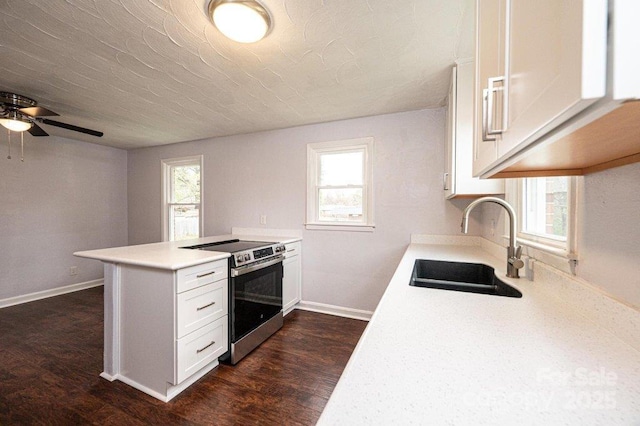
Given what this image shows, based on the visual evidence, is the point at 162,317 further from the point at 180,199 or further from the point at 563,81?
the point at 180,199

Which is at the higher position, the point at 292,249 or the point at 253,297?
the point at 292,249

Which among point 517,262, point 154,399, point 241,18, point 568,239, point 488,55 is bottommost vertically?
point 154,399

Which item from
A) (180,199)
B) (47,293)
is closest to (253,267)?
(180,199)

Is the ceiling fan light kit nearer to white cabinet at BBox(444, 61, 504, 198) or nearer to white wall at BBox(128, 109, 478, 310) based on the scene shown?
white wall at BBox(128, 109, 478, 310)

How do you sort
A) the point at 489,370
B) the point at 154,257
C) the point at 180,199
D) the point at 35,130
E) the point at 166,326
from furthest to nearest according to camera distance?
the point at 180,199
the point at 35,130
the point at 154,257
the point at 166,326
the point at 489,370

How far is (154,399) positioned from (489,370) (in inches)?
80.9

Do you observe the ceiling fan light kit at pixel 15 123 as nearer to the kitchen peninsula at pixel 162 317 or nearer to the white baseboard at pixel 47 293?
the kitchen peninsula at pixel 162 317

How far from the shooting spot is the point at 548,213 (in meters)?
1.31

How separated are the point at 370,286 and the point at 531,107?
2680mm

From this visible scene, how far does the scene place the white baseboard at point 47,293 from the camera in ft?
10.8

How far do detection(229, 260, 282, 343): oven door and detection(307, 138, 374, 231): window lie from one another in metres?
0.90

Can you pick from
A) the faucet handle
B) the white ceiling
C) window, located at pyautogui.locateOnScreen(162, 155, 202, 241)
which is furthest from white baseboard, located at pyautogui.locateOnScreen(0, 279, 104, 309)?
the faucet handle

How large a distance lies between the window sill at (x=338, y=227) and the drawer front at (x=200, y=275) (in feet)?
4.48

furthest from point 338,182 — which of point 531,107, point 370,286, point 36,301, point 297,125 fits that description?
point 36,301
